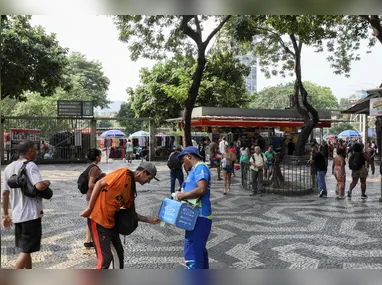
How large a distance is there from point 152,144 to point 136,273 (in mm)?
20218

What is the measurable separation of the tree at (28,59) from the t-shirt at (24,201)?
12.4 meters

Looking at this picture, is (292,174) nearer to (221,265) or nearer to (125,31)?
(125,31)

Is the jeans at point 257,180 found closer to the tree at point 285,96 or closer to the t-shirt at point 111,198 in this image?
the t-shirt at point 111,198

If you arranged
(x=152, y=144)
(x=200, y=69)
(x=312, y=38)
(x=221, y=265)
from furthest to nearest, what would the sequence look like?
(x=152, y=144) → (x=312, y=38) → (x=200, y=69) → (x=221, y=265)

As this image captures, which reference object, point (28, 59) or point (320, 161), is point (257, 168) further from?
point (28, 59)

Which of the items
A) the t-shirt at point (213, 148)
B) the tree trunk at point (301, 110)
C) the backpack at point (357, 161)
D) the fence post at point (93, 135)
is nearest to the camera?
the backpack at point (357, 161)

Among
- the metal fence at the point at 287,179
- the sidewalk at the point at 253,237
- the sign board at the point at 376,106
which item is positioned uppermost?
the sign board at the point at 376,106

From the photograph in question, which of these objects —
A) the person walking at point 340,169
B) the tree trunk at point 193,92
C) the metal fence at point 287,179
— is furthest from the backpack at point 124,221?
the metal fence at point 287,179

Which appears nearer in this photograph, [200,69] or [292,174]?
[200,69]

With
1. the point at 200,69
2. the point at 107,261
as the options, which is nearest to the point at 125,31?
the point at 200,69

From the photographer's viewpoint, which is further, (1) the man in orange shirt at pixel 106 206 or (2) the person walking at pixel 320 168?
(2) the person walking at pixel 320 168

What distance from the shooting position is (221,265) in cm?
488

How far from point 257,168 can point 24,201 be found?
7154mm

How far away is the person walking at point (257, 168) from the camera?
10113mm
